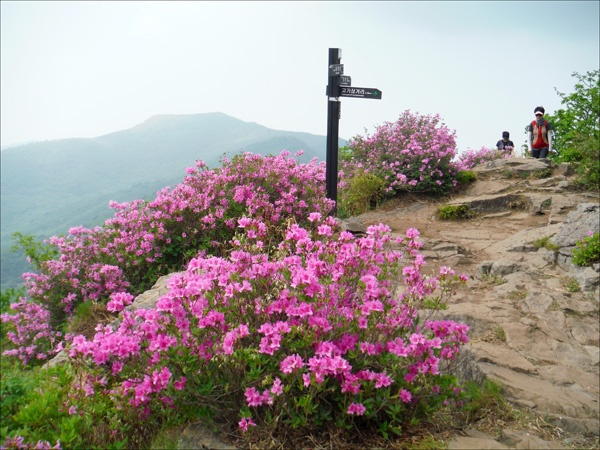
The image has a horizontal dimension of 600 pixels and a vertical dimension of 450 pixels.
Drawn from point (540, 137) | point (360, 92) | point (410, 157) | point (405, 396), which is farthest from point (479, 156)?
point (405, 396)

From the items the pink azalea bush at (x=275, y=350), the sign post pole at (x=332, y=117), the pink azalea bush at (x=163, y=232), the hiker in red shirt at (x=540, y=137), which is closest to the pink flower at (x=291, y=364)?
the pink azalea bush at (x=275, y=350)

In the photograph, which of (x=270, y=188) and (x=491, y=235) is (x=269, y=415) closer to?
(x=270, y=188)

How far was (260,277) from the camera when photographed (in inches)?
116

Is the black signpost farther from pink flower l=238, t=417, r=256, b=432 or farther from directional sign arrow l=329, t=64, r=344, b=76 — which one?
pink flower l=238, t=417, r=256, b=432

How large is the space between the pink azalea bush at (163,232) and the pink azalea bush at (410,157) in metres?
4.86

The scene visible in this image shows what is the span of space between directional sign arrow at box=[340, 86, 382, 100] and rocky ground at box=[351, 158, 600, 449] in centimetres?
270

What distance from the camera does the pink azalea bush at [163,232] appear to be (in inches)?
269

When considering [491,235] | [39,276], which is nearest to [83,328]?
[39,276]

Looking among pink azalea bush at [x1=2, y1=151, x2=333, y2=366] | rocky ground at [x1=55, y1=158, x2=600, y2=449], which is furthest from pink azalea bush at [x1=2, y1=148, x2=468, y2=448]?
pink azalea bush at [x1=2, y1=151, x2=333, y2=366]

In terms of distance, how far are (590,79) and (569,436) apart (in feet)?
81.5

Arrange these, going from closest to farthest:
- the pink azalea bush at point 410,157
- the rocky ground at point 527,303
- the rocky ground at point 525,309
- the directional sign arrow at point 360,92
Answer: the rocky ground at point 525,309, the rocky ground at point 527,303, the directional sign arrow at point 360,92, the pink azalea bush at point 410,157

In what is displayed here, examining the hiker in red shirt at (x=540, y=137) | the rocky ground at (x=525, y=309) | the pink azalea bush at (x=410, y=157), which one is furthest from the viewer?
the hiker in red shirt at (x=540, y=137)

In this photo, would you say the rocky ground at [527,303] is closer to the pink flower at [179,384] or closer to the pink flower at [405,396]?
the pink flower at [405,396]

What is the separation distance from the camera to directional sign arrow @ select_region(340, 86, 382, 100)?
7.41m
